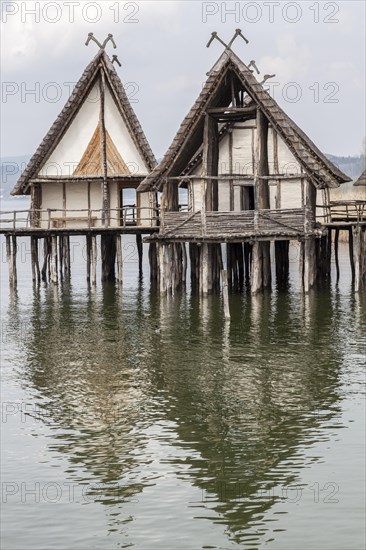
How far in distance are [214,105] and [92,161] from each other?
640 centimetres

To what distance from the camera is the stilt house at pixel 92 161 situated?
4053 cm

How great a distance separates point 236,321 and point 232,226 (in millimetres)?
5145

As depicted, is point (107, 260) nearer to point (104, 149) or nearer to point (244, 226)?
point (104, 149)

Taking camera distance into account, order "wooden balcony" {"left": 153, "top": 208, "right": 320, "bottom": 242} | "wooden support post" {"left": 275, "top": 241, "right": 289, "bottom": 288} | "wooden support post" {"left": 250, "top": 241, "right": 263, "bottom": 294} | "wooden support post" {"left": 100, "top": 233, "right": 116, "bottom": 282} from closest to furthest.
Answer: "wooden balcony" {"left": 153, "top": 208, "right": 320, "bottom": 242} → "wooden support post" {"left": 250, "top": 241, "right": 263, "bottom": 294} → "wooden support post" {"left": 275, "top": 241, "right": 289, "bottom": 288} → "wooden support post" {"left": 100, "top": 233, "right": 116, "bottom": 282}

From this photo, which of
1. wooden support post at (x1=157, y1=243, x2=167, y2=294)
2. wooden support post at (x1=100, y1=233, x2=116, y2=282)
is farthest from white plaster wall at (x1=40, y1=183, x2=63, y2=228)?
wooden support post at (x1=157, y1=243, x2=167, y2=294)

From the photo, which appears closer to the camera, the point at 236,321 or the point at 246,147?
the point at 236,321

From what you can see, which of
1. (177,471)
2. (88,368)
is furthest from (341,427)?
(88,368)

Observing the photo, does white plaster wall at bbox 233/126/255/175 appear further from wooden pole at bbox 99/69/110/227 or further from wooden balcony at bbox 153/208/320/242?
wooden pole at bbox 99/69/110/227

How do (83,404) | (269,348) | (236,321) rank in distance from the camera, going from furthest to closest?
(236,321), (269,348), (83,404)

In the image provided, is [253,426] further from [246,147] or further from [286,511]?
[246,147]

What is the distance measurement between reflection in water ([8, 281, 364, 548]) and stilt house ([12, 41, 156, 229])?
6382mm

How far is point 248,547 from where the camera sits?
14.1 meters

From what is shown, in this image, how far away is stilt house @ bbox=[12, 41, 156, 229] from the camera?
133 ft

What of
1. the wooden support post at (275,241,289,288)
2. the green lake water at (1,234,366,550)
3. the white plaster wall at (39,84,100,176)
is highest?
the white plaster wall at (39,84,100,176)
